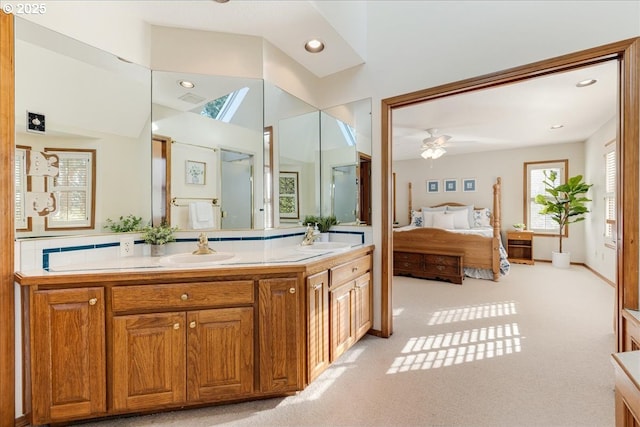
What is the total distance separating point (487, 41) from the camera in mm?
2043

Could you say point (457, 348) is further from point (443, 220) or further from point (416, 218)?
point (416, 218)

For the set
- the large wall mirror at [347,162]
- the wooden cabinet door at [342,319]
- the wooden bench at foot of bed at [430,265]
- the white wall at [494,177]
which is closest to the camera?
the wooden cabinet door at [342,319]

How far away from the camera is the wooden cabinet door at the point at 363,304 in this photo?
2375 mm

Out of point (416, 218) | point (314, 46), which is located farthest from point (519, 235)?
point (314, 46)

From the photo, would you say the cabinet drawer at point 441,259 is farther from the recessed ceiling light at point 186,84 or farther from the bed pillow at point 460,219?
the recessed ceiling light at point 186,84

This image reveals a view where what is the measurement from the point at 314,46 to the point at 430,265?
3.68m

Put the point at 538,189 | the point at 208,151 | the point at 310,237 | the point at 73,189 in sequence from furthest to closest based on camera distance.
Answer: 1. the point at 538,189
2. the point at 310,237
3. the point at 208,151
4. the point at 73,189

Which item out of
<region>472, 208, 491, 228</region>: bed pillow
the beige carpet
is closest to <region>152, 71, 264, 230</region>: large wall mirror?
the beige carpet

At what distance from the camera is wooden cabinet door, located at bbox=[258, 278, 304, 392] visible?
169 centimetres

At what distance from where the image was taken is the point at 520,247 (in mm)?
6270

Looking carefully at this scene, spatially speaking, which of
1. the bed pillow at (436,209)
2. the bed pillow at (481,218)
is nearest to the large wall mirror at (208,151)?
the bed pillow at (436,209)

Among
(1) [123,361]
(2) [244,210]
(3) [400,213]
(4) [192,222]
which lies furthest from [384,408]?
(3) [400,213]

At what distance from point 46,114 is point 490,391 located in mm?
3213

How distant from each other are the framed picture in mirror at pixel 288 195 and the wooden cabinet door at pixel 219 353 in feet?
3.65
